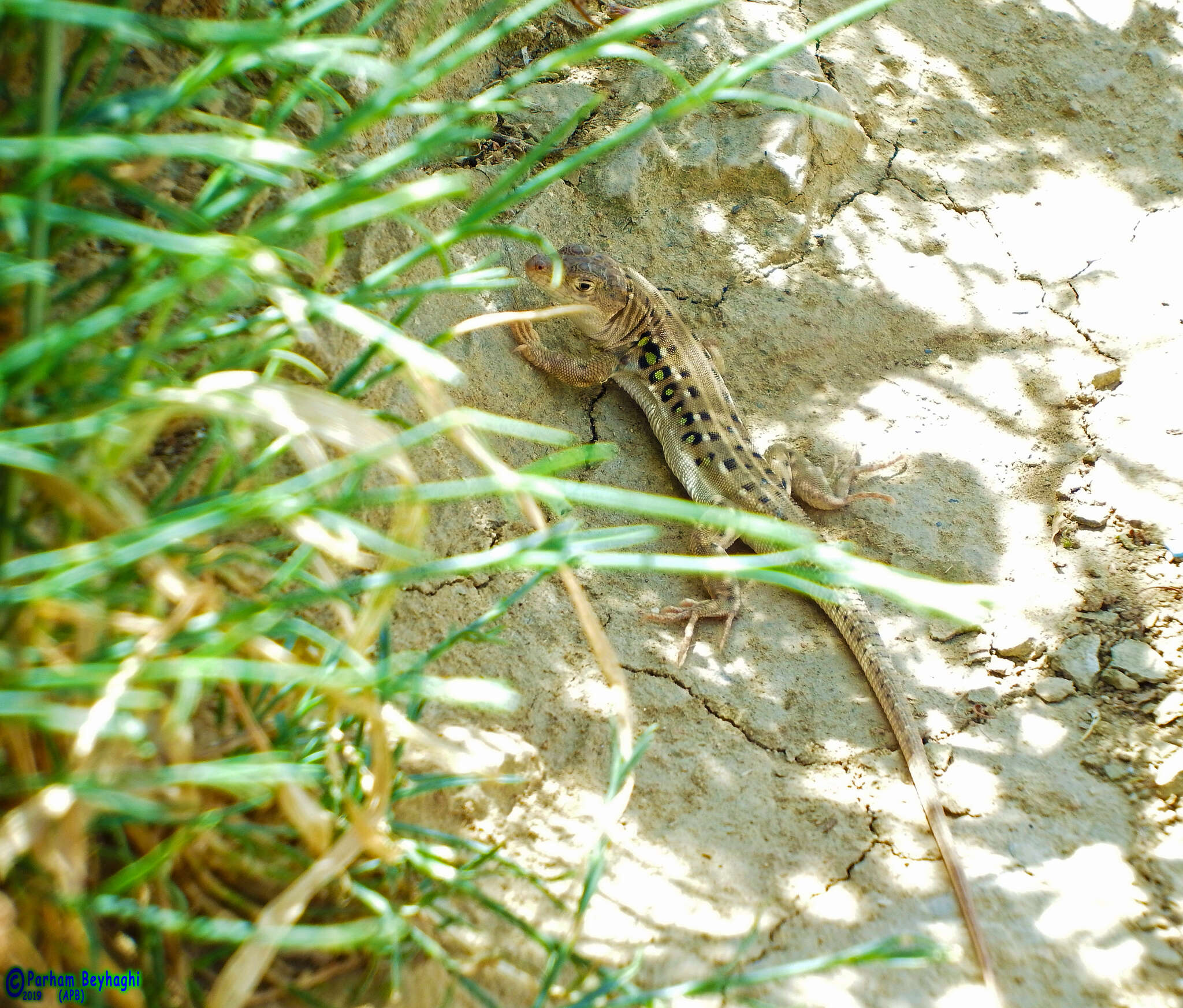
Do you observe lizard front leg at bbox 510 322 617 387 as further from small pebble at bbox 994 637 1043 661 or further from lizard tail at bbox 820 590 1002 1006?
small pebble at bbox 994 637 1043 661

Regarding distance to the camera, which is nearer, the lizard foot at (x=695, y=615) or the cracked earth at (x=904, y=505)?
the cracked earth at (x=904, y=505)

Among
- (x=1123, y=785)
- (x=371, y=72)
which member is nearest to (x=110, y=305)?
(x=371, y=72)

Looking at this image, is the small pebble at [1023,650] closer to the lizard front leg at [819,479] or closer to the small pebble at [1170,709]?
the small pebble at [1170,709]

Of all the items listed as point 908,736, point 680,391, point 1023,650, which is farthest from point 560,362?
point 1023,650

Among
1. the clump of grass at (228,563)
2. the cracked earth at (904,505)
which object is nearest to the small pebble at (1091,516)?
the cracked earth at (904,505)

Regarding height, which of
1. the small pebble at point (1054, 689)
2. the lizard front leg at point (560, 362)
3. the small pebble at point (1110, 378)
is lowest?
the lizard front leg at point (560, 362)

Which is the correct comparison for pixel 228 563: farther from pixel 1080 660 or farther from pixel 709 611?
pixel 1080 660

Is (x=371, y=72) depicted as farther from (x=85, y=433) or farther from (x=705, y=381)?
(x=705, y=381)
